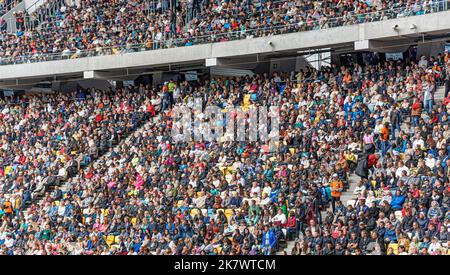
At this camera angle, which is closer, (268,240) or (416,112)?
(268,240)

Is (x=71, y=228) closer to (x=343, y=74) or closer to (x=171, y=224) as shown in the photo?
(x=171, y=224)

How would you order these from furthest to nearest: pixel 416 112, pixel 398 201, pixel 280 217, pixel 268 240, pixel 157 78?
pixel 157 78
pixel 416 112
pixel 280 217
pixel 268 240
pixel 398 201

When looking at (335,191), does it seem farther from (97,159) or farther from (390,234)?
(97,159)

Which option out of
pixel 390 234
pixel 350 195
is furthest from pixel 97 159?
pixel 390 234

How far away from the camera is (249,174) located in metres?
20.0

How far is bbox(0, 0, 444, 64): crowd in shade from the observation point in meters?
24.3

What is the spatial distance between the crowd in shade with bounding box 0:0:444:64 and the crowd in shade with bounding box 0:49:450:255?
155 centimetres

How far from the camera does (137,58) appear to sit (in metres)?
28.6

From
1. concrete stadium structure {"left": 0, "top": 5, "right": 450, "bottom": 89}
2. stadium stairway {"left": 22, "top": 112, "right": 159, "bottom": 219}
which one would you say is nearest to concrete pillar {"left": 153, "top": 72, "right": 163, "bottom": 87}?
concrete stadium structure {"left": 0, "top": 5, "right": 450, "bottom": 89}

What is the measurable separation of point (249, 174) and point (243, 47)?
7244mm

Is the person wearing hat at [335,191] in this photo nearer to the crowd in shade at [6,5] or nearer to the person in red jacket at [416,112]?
the person in red jacket at [416,112]

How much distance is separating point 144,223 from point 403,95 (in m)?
7.24

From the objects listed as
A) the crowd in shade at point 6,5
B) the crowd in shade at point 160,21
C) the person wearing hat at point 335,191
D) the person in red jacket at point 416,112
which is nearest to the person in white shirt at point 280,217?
the person wearing hat at point 335,191

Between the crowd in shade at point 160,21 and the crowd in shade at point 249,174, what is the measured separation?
60.9 inches
